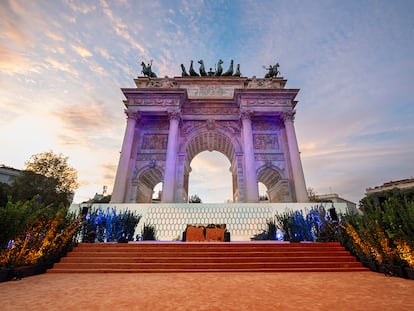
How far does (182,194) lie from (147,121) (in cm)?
1001

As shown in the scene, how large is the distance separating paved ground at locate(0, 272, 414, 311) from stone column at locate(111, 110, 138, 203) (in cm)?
1368

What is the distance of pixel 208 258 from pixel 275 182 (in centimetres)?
1777

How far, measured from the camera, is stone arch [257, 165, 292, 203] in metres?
19.8

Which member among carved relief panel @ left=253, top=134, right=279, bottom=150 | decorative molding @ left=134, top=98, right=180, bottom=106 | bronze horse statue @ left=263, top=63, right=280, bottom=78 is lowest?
carved relief panel @ left=253, top=134, right=279, bottom=150

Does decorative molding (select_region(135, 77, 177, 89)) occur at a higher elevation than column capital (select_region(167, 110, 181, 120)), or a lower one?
higher

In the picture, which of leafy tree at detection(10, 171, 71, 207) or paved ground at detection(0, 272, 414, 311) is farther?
leafy tree at detection(10, 171, 71, 207)

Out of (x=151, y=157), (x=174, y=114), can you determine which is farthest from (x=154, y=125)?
(x=151, y=157)

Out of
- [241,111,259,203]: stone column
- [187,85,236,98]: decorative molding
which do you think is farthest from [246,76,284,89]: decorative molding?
[241,111,259,203]: stone column

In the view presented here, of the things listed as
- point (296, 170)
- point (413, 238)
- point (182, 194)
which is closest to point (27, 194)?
point (182, 194)

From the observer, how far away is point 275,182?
2202 cm

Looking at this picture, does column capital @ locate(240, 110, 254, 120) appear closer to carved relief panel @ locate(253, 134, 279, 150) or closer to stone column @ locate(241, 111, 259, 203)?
stone column @ locate(241, 111, 259, 203)

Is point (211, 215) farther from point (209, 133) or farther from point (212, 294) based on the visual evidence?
point (209, 133)

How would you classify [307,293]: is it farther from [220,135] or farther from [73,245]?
A: [220,135]

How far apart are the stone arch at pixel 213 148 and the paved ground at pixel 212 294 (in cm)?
1584
